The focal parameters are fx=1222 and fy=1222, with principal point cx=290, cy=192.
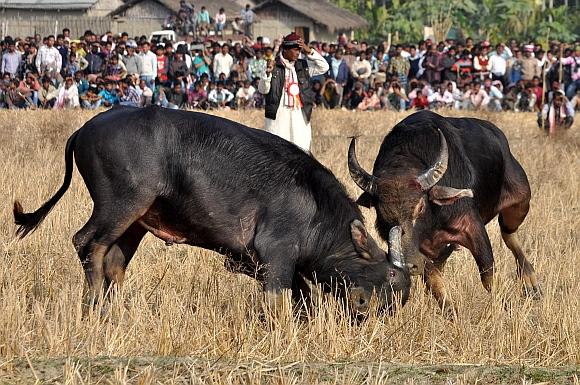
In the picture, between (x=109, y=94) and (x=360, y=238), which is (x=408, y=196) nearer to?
(x=360, y=238)

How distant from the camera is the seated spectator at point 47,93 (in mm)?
24422

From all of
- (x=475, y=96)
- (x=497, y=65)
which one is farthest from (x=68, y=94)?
(x=497, y=65)

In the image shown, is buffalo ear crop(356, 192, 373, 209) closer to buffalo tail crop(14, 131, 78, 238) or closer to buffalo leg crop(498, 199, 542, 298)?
buffalo leg crop(498, 199, 542, 298)

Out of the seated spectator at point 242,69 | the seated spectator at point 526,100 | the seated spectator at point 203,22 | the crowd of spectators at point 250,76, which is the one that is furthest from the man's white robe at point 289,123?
the seated spectator at point 203,22

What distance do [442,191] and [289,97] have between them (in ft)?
12.2

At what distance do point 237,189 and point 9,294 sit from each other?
5.45ft

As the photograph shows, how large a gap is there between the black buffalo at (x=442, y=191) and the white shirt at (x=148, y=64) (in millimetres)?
17380

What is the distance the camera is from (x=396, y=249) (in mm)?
7859

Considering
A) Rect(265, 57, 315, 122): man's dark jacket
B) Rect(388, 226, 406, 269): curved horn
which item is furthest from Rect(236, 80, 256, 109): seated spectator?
Rect(388, 226, 406, 269): curved horn

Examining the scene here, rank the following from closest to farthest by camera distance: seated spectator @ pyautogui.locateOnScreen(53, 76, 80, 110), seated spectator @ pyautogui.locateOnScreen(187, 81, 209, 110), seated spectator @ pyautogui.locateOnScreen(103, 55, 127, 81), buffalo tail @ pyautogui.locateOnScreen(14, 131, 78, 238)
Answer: buffalo tail @ pyautogui.locateOnScreen(14, 131, 78, 238) < seated spectator @ pyautogui.locateOnScreen(53, 76, 80, 110) < seated spectator @ pyautogui.locateOnScreen(187, 81, 209, 110) < seated spectator @ pyautogui.locateOnScreen(103, 55, 127, 81)

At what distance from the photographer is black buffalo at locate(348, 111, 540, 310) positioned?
841 cm

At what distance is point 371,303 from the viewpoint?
771 centimetres

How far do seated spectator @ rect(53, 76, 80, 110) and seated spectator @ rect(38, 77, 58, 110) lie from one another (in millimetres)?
200

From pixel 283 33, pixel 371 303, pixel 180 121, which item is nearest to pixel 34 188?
pixel 180 121
